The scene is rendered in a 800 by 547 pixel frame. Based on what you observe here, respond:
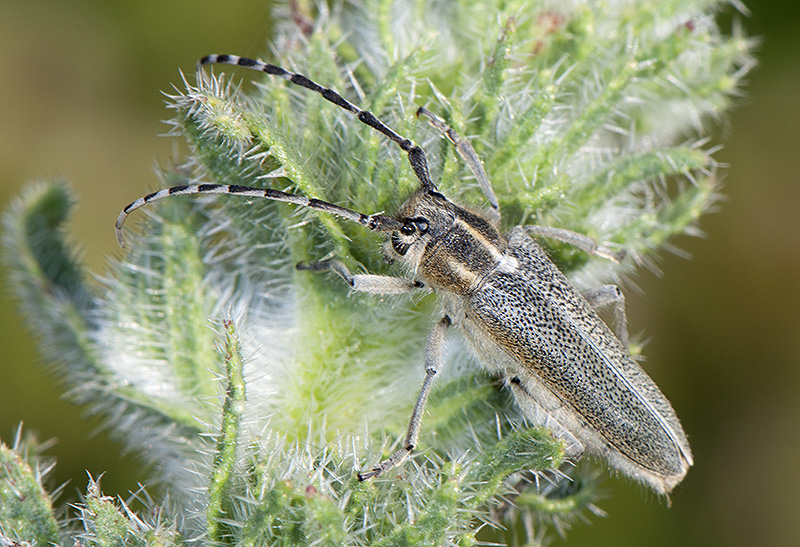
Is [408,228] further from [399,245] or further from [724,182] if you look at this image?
[724,182]

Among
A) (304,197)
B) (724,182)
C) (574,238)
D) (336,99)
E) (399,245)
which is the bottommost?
(724,182)

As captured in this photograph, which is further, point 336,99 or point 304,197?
point 336,99

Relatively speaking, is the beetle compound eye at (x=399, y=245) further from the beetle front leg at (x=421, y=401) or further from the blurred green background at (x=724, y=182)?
the blurred green background at (x=724, y=182)

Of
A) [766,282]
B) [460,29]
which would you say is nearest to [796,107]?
[766,282]

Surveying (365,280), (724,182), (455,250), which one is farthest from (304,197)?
(724,182)

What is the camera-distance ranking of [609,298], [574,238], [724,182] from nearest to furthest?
[574,238]
[609,298]
[724,182]

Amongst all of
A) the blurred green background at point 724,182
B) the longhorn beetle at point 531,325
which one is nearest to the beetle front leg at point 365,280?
the longhorn beetle at point 531,325

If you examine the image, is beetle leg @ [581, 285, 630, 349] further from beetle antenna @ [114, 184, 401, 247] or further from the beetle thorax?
beetle antenna @ [114, 184, 401, 247]

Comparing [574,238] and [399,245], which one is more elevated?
[399,245]

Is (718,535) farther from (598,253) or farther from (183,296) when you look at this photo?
(183,296)

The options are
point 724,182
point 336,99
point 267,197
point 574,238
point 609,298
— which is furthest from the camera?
point 724,182
